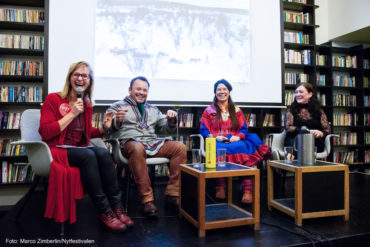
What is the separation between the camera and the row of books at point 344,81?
4057 mm

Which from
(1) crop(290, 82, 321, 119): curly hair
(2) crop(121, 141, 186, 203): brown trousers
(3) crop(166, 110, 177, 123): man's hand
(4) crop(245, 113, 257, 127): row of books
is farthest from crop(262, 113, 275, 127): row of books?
(2) crop(121, 141, 186, 203): brown trousers

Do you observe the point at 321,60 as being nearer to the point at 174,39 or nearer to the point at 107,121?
the point at 174,39

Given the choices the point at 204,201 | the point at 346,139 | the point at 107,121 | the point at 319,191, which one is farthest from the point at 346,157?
the point at 107,121

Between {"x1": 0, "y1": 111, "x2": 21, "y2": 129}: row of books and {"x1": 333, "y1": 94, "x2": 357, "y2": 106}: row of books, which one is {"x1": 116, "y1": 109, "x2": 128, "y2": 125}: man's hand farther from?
{"x1": 333, "y1": 94, "x2": 357, "y2": 106}: row of books

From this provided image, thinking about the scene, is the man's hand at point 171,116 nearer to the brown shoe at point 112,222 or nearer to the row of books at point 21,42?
the brown shoe at point 112,222

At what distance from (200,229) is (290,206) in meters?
0.77

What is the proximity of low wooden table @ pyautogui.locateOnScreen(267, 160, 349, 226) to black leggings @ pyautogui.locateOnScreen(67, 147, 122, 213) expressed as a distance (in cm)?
115

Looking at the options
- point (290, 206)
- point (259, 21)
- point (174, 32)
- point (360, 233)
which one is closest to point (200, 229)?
point (290, 206)

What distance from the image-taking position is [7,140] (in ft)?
9.62

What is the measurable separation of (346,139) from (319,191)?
293 centimetres

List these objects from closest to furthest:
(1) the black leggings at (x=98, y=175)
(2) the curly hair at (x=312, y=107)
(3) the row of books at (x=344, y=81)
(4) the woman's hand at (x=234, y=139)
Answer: (1) the black leggings at (x=98, y=175), (4) the woman's hand at (x=234, y=139), (2) the curly hair at (x=312, y=107), (3) the row of books at (x=344, y=81)

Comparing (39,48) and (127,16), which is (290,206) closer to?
(127,16)

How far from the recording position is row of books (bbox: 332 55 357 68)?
160 inches

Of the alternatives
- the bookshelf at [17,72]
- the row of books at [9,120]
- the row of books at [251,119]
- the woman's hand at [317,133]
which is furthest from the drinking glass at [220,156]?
the row of books at [9,120]
